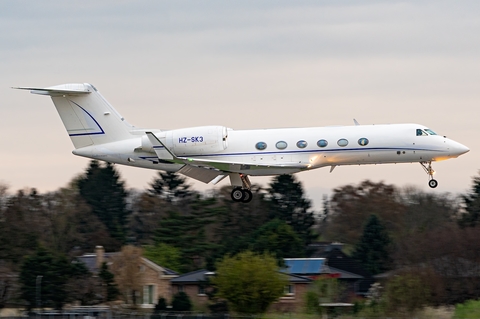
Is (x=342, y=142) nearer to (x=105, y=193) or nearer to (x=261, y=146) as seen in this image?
(x=261, y=146)

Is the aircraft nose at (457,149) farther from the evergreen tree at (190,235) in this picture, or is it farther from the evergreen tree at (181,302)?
the evergreen tree at (190,235)

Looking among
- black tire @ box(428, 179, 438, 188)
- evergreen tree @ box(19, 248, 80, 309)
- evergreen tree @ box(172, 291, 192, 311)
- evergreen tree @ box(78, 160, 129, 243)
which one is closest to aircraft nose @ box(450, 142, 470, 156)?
black tire @ box(428, 179, 438, 188)

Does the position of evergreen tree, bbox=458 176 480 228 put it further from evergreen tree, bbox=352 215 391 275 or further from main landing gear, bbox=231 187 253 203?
main landing gear, bbox=231 187 253 203

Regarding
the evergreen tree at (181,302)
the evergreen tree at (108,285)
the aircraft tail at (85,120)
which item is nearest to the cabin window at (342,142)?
the aircraft tail at (85,120)

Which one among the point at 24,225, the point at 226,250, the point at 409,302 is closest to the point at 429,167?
the point at 409,302

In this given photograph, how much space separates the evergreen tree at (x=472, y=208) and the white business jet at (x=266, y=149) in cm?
3481

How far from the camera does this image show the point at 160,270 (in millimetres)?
56750

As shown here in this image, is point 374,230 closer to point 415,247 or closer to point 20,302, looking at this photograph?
point 415,247

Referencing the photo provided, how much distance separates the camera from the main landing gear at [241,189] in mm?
36719

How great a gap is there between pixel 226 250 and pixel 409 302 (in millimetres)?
21606

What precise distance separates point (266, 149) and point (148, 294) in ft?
74.4

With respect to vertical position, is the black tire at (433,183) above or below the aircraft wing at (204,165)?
below

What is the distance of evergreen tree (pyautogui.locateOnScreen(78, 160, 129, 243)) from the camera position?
9500 cm

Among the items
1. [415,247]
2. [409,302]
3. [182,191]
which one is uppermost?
[182,191]
